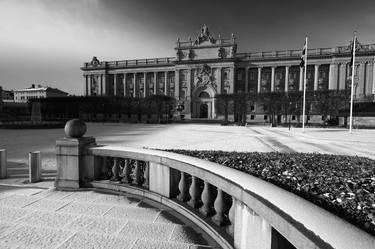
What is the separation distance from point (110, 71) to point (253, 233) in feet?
333

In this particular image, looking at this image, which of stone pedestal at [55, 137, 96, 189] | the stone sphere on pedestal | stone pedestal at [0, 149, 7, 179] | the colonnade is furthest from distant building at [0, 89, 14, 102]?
the stone sphere on pedestal

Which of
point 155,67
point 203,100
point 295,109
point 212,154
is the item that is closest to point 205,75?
point 203,100

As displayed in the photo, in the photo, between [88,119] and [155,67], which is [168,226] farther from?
[155,67]

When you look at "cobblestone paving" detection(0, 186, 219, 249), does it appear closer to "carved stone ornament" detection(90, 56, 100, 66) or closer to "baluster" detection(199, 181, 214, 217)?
"baluster" detection(199, 181, 214, 217)

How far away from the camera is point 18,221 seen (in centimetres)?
384

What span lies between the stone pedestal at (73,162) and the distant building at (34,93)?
5572 inches

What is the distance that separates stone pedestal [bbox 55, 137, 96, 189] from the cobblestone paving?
0.48 meters

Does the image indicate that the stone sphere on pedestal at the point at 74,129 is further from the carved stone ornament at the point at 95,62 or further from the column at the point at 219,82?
the carved stone ornament at the point at 95,62

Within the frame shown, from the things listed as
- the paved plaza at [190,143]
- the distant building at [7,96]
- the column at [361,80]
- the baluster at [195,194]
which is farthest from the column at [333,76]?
the distant building at [7,96]

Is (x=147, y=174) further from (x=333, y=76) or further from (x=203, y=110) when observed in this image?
(x=333, y=76)

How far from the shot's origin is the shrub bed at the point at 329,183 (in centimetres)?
213

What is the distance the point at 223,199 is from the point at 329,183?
1.41 m

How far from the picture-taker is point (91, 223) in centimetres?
383

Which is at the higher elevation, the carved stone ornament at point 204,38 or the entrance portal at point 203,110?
the carved stone ornament at point 204,38
